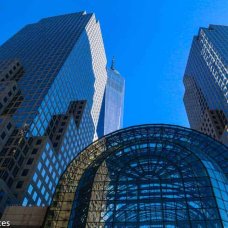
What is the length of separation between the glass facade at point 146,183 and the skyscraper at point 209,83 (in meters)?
54.0

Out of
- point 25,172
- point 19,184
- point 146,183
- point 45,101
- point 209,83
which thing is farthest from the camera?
point 209,83

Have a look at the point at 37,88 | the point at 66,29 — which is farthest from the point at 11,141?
the point at 66,29

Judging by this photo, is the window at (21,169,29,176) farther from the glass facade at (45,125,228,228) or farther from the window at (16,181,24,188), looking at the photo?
the glass facade at (45,125,228,228)

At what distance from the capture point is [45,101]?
10088cm

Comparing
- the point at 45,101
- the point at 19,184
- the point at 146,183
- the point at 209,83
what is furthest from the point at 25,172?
the point at 209,83

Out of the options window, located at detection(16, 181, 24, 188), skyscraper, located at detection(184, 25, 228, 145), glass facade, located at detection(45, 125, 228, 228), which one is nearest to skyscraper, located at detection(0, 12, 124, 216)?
window, located at detection(16, 181, 24, 188)

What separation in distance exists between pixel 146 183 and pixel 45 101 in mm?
66493

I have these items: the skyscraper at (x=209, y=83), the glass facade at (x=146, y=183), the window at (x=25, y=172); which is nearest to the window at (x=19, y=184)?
the window at (x=25, y=172)

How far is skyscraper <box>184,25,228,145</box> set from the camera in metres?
115

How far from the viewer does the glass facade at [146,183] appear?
36.6 metres

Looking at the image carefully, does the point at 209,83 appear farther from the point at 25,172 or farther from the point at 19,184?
the point at 19,184

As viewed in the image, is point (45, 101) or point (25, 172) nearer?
point (25, 172)

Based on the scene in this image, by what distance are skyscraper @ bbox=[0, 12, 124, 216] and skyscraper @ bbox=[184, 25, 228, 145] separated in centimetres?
5419

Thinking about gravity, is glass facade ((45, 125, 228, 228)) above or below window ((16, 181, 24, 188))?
below
